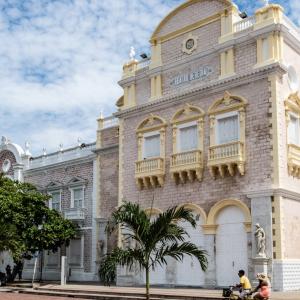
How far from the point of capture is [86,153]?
Result: 33438 mm

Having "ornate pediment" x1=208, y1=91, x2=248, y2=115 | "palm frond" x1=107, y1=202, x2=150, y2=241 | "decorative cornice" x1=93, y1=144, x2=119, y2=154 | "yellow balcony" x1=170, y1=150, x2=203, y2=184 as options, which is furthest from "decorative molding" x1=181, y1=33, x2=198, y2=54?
"palm frond" x1=107, y1=202, x2=150, y2=241

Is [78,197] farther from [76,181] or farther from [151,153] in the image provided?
[151,153]

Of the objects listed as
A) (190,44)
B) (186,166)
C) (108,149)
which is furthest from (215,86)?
(108,149)

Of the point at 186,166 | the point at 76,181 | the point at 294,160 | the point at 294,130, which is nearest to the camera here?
the point at 294,160

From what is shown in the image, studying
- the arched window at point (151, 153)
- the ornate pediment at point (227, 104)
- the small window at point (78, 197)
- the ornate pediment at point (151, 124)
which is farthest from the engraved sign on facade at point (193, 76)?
the small window at point (78, 197)

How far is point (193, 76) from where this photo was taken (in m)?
25.7

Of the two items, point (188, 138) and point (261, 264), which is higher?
point (188, 138)

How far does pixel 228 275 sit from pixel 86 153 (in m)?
13.7

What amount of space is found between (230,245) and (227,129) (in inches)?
195

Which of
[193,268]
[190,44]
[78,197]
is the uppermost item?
[190,44]

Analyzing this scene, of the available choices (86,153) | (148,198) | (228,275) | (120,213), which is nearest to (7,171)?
(86,153)

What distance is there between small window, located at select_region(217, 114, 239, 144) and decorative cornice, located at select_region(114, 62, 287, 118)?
1.33m

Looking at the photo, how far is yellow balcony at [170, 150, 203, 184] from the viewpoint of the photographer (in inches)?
954

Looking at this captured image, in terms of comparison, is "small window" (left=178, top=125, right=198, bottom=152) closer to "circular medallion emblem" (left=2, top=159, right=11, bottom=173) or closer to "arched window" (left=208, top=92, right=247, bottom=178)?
"arched window" (left=208, top=92, right=247, bottom=178)
